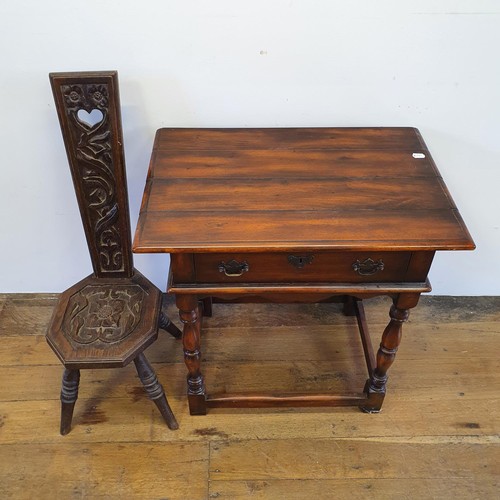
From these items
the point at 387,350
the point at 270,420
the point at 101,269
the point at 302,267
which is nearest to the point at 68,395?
the point at 101,269

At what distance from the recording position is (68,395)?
1553 millimetres

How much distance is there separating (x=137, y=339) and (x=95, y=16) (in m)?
0.89

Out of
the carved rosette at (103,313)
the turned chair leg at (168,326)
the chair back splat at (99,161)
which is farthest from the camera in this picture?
the turned chair leg at (168,326)

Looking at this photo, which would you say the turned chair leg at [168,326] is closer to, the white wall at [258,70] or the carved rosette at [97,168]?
the carved rosette at [97,168]

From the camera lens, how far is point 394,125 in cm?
161

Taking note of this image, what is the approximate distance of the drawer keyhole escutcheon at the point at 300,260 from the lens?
1234mm

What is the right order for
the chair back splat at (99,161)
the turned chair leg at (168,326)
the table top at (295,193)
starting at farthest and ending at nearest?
1. the turned chair leg at (168,326)
2. the chair back splat at (99,161)
3. the table top at (295,193)

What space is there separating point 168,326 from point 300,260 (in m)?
0.76

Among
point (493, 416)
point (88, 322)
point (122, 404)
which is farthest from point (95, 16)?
point (493, 416)

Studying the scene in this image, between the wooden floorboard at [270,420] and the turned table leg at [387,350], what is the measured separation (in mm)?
72

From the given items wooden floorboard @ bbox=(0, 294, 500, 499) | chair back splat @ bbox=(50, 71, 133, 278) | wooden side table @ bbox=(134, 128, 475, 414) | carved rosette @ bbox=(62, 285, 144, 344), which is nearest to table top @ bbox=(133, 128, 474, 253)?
wooden side table @ bbox=(134, 128, 475, 414)

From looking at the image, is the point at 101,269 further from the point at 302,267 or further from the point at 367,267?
the point at 367,267

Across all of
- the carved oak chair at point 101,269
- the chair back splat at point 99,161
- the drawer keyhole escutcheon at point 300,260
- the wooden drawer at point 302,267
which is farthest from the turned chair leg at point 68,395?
the drawer keyhole escutcheon at point 300,260

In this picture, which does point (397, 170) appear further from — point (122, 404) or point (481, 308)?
point (122, 404)
